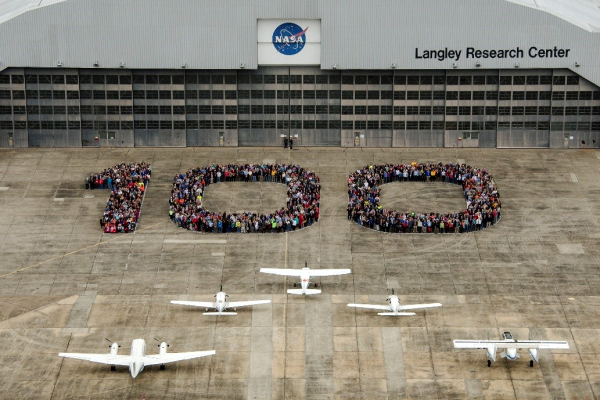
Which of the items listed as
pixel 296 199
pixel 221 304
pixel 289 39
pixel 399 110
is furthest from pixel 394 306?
pixel 289 39

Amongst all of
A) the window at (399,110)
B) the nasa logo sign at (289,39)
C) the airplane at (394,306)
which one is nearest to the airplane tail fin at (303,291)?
the airplane at (394,306)

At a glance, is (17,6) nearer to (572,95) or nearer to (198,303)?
(198,303)

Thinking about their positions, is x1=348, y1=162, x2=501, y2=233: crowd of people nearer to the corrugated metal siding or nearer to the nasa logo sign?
the corrugated metal siding

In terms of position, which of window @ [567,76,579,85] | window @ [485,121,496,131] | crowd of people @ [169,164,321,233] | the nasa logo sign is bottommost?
crowd of people @ [169,164,321,233]

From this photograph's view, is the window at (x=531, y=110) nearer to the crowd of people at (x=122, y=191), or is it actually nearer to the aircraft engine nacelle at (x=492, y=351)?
the crowd of people at (x=122, y=191)

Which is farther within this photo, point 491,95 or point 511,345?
point 491,95

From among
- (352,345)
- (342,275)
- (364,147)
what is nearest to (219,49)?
(364,147)

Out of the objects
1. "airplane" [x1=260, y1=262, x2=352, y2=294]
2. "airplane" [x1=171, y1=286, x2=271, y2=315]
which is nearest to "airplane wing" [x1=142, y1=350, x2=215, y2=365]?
"airplane" [x1=171, y1=286, x2=271, y2=315]
